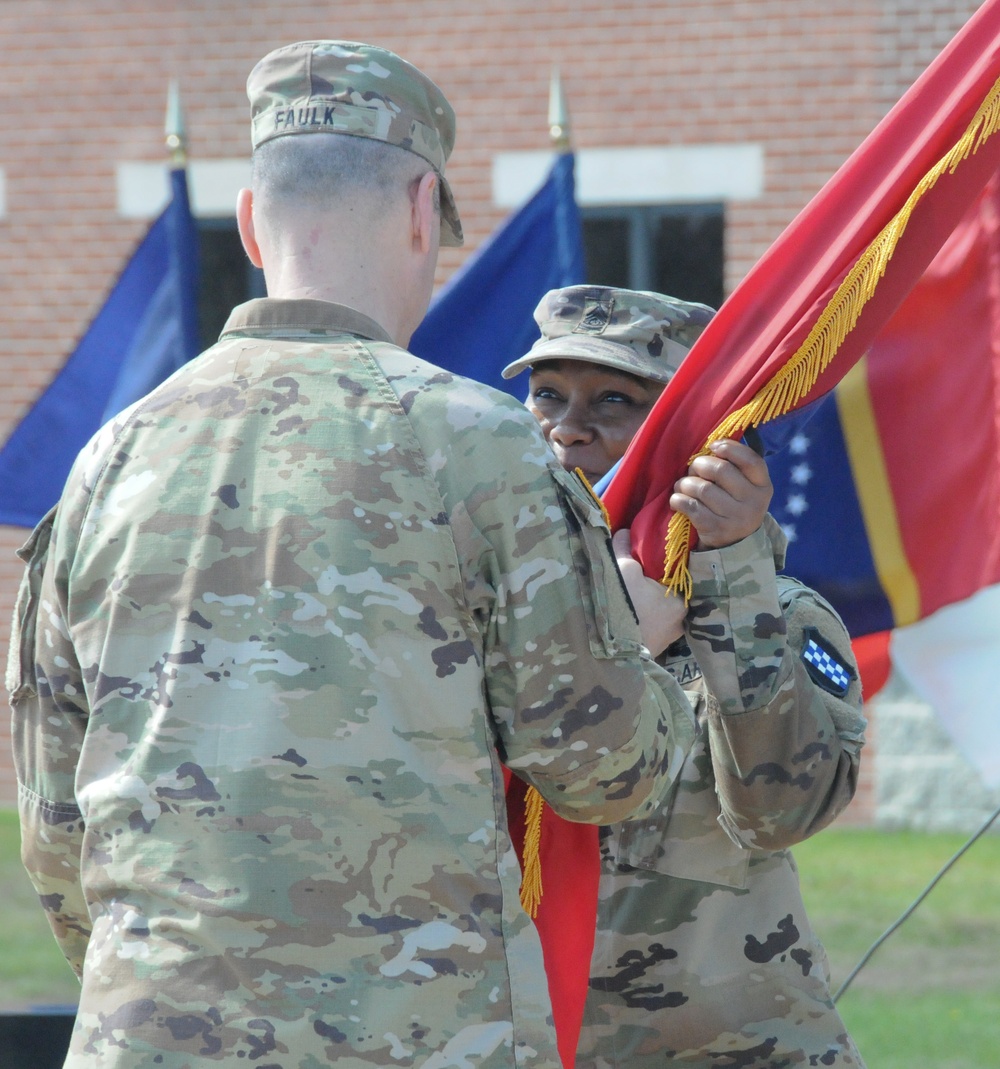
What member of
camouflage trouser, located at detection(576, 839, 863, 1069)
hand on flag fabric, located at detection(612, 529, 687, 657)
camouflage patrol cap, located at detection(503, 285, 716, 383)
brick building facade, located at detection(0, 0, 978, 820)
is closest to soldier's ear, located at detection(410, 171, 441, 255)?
hand on flag fabric, located at detection(612, 529, 687, 657)

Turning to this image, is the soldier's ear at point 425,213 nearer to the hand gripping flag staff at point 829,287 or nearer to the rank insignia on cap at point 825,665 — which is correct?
the hand gripping flag staff at point 829,287

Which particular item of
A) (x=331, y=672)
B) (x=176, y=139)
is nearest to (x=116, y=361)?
(x=176, y=139)

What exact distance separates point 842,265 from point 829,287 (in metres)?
0.05

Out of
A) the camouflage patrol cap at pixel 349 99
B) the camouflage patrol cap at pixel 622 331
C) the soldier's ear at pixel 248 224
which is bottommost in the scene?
the camouflage patrol cap at pixel 622 331

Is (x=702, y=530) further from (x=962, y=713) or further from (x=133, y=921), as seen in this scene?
(x=962, y=713)

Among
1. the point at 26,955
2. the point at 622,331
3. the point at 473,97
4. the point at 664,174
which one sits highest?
the point at 473,97

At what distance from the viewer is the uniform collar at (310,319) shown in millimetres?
1761

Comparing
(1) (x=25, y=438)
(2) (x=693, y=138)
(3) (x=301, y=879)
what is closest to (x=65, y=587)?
(3) (x=301, y=879)

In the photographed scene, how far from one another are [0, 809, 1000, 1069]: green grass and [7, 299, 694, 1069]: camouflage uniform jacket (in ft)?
12.2

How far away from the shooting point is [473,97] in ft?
28.8

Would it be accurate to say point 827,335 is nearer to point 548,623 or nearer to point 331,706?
point 548,623

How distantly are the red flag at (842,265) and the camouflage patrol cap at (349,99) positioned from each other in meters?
0.62

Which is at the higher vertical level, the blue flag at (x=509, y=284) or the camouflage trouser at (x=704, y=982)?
the blue flag at (x=509, y=284)

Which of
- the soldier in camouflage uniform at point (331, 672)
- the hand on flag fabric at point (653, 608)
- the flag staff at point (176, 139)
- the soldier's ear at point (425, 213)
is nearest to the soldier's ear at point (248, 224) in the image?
the soldier in camouflage uniform at point (331, 672)
